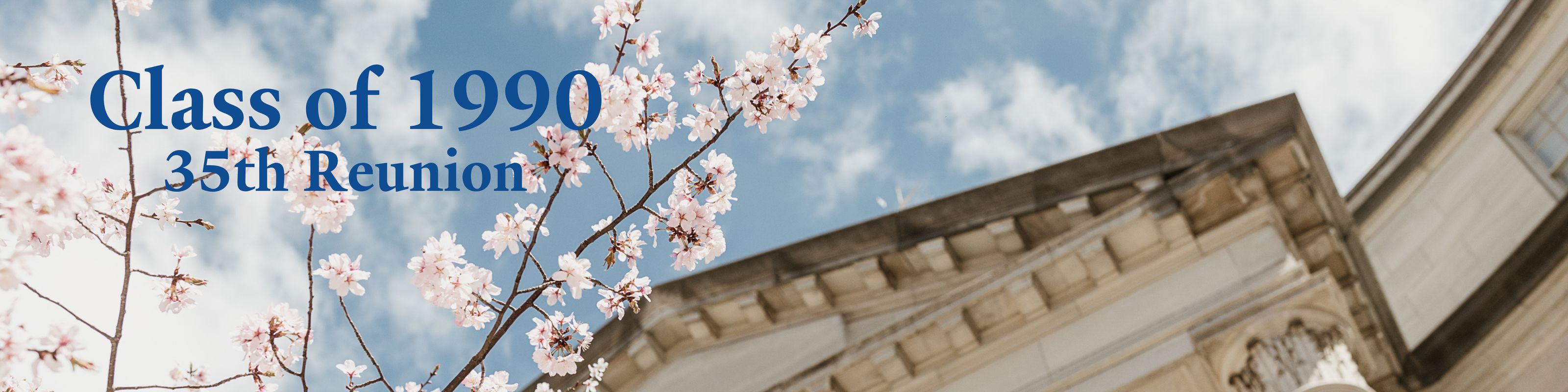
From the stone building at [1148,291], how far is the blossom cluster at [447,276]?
601cm

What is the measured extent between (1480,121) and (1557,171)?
6.32ft

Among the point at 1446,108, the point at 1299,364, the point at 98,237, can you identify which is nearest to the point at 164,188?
the point at 98,237

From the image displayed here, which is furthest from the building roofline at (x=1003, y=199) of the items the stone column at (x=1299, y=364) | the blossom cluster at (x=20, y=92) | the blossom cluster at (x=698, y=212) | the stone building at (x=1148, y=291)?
the blossom cluster at (x=20, y=92)

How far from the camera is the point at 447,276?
6449mm

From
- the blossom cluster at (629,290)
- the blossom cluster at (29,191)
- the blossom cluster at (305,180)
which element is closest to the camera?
the blossom cluster at (29,191)

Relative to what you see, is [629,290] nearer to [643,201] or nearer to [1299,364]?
[643,201]

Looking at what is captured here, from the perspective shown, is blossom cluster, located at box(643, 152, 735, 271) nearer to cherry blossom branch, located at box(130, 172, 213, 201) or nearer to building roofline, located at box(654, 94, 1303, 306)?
cherry blossom branch, located at box(130, 172, 213, 201)

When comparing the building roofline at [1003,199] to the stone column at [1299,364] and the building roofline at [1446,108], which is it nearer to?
the stone column at [1299,364]

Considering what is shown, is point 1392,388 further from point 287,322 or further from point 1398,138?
point 287,322

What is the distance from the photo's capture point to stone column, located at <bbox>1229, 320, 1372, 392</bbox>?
9523 millimetres

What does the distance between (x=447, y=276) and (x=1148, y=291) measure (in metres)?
7.86

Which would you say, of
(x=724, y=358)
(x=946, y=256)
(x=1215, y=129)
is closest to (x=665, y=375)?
(x=724, y=358)

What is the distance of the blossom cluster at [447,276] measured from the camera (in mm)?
6406

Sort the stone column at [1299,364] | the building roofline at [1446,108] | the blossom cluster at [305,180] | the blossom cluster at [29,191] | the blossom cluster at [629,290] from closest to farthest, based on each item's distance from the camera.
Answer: the blossom cluster at [29,191] → the blossom cluster at [305,180] → the blossom cluster at [629,290] → the stone column at [1299,364] → the building roofline at [1446,108]
